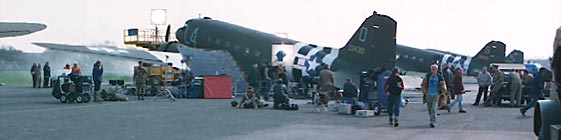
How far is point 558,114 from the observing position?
974 centimetres

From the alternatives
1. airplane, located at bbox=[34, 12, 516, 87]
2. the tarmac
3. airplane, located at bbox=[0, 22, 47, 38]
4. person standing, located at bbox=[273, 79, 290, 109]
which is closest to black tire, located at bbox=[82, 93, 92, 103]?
Answer: the tarmac

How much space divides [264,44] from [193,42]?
15.2ft

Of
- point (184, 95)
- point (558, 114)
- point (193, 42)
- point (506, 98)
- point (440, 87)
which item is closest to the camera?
point (558, 114)

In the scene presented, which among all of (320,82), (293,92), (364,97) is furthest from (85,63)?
(364,97)

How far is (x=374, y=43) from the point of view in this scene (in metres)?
27.2

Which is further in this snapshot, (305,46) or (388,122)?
(305,46)

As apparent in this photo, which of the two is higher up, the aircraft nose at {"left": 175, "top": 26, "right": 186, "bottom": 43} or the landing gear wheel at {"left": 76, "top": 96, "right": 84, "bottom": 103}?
the aircraft nose at {"left": 175, "top": 26, "right": 186, "bottom": 43}

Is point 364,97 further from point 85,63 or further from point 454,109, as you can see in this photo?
point 85,63

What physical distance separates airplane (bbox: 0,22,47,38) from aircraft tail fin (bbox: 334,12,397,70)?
1102 cm

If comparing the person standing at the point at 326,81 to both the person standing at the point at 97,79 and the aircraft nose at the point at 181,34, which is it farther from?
the aircraft nose at the point at 181,34

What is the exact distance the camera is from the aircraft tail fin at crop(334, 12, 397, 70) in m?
26.8

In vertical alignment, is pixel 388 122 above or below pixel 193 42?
below

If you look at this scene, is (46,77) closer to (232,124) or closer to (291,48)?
(291,48)

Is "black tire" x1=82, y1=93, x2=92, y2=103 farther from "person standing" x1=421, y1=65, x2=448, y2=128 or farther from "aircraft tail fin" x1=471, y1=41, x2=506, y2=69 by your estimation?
"aircraft tail fin" x1=471, y1=41, x2=506, y2=69
